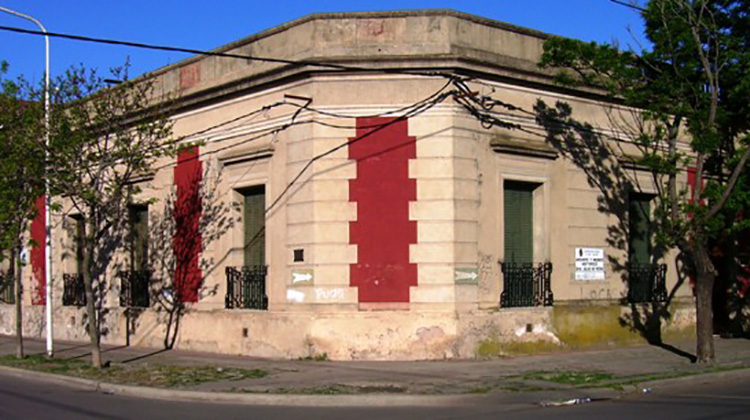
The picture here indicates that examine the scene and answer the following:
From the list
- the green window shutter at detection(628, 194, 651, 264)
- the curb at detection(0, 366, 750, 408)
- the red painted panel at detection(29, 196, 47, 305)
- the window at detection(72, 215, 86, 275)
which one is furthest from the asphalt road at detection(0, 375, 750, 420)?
the red painted panel at detection(29, 196, 47, 305)

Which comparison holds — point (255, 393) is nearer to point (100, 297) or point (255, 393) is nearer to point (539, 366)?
point (539, 366)

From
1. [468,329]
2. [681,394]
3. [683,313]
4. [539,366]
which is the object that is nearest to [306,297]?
[468,329]

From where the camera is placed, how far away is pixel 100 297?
79.6 ft

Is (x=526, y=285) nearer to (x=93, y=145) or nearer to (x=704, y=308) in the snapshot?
(x=704, y=308)

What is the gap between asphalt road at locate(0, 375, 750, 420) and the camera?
11.1 m

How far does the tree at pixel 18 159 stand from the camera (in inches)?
674

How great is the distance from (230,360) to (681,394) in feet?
29.8

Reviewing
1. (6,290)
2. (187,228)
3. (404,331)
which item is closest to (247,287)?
(187,228)

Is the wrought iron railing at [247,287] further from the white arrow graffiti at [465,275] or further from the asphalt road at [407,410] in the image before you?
the asphalt road at [407,410]

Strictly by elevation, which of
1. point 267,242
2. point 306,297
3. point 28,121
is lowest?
point 306,297

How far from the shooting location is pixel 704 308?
53.9 feet

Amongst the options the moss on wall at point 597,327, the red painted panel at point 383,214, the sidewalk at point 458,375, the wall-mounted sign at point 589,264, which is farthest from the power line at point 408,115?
the moss on wall at point 597,327

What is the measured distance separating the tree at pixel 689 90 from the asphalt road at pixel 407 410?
3.37m

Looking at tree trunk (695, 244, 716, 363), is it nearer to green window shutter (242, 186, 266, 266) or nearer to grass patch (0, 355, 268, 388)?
grass patch (0, 355, 268, 388)
